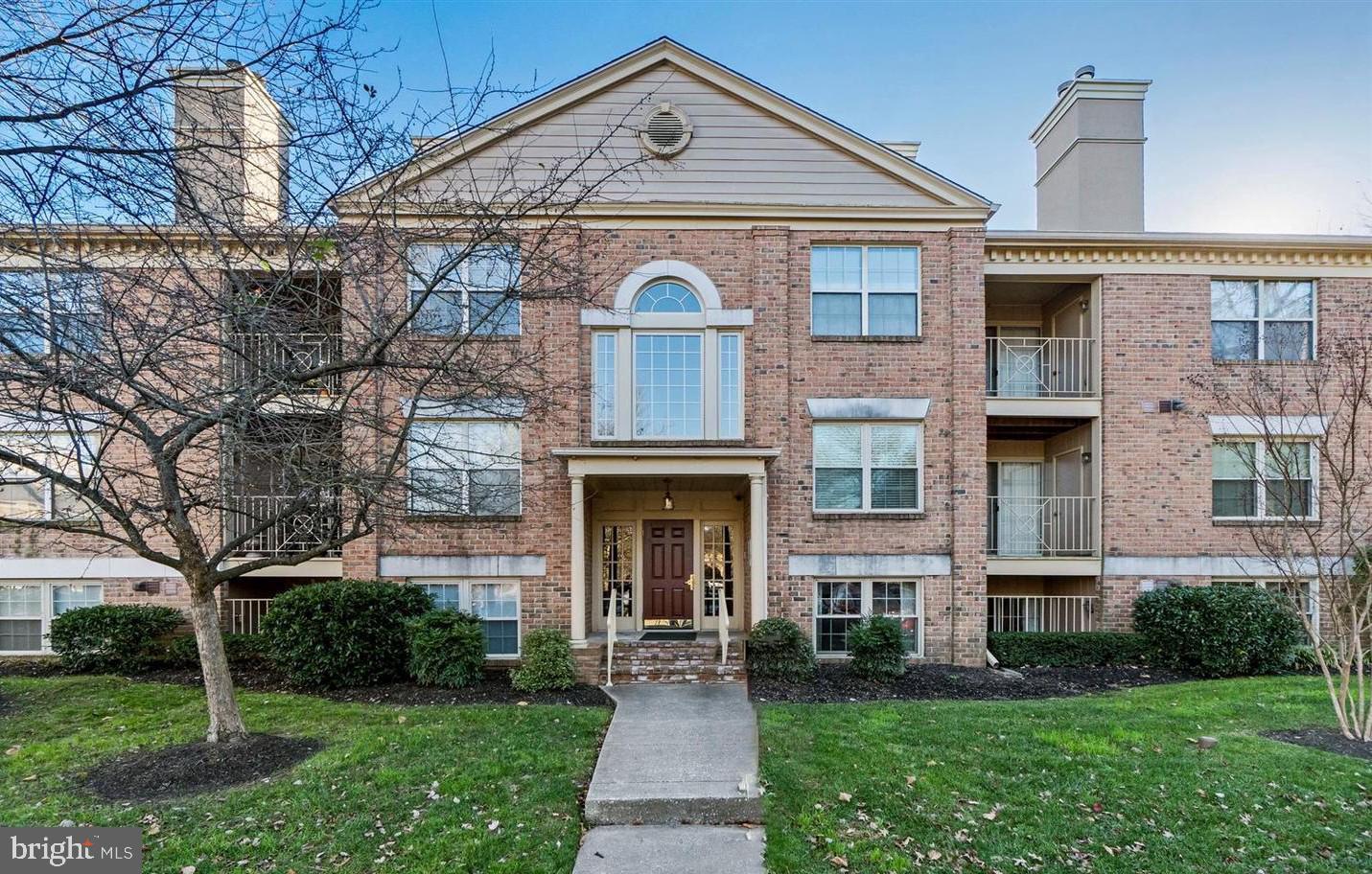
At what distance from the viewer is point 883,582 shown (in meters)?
10.9

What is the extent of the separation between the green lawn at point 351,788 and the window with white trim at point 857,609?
4240 mm

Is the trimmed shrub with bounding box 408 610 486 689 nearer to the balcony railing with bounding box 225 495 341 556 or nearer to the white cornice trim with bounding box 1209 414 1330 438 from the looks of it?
the balcony railing with bounding box 225 495 341 556

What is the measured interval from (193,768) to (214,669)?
96 cm

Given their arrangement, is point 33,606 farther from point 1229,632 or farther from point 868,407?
point 1229,632

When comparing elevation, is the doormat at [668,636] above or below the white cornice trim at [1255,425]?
below

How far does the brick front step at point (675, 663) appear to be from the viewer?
966 centimetres

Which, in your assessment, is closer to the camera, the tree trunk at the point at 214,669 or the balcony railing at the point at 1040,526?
the tree trunk at the point at 214,669

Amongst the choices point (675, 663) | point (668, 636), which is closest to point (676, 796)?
point (675, 663)

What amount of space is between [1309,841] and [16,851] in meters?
9.49

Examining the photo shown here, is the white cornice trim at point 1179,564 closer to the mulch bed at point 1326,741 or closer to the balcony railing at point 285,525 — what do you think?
the mulch bed at point 1326,741

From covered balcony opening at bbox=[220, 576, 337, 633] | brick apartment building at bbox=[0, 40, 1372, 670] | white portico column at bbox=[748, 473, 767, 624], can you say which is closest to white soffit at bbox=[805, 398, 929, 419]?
brick apartment building at bbox=[0, 40, 1372, 670]

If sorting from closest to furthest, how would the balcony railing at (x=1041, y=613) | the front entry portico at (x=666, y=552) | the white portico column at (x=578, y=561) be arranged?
the white portico column at (x=578, y=561) < the front entry portico at (x=666, y=552) < the balcony railing at (x=1041, y=613)

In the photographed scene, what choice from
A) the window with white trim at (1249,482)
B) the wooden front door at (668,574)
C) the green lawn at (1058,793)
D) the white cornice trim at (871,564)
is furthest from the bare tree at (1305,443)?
the wooden front door at (668,574)

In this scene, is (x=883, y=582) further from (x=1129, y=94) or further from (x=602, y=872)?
(x=1129, y=94)
